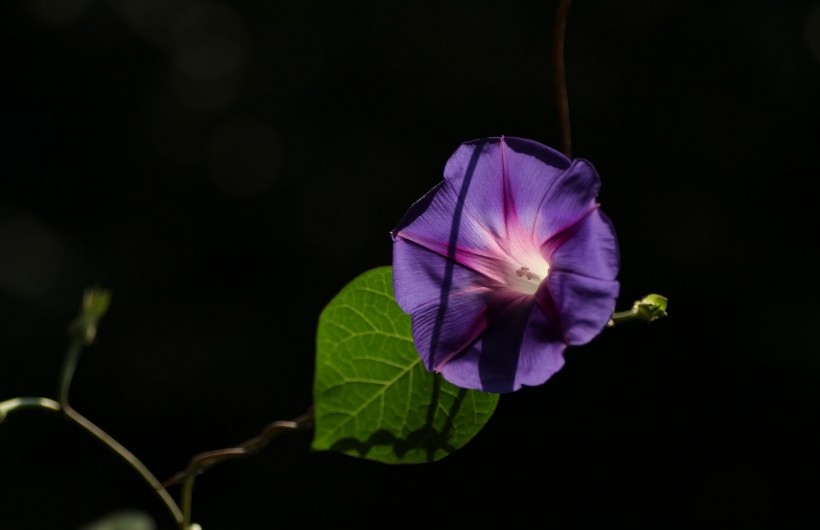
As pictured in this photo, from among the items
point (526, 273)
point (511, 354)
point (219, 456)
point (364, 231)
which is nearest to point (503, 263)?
point (526, 273)

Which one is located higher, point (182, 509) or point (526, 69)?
point (526, 69)

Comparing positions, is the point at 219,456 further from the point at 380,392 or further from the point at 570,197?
the point at 570,197

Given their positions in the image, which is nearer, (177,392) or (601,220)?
(601,220)

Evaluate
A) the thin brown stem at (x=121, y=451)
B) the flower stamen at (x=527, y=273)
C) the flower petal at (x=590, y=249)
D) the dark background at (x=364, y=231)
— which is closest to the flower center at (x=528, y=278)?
the flower stamen at (x=527, y=273)

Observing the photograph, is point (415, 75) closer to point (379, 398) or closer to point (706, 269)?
point (706, 269)

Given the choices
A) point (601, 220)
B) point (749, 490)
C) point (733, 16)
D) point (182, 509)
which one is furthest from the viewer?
point (749, 490)

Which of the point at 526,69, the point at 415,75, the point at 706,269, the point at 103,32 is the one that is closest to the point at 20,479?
the point at 103,32

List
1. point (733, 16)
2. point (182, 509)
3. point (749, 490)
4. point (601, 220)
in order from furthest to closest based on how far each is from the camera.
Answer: point (749, 490) < point (733, 16) < point (182, 509) < point (601, 220)

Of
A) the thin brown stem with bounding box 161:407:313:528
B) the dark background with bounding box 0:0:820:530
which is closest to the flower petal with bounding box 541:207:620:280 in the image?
the thin brown stem with bounding box 161:407:313:528
